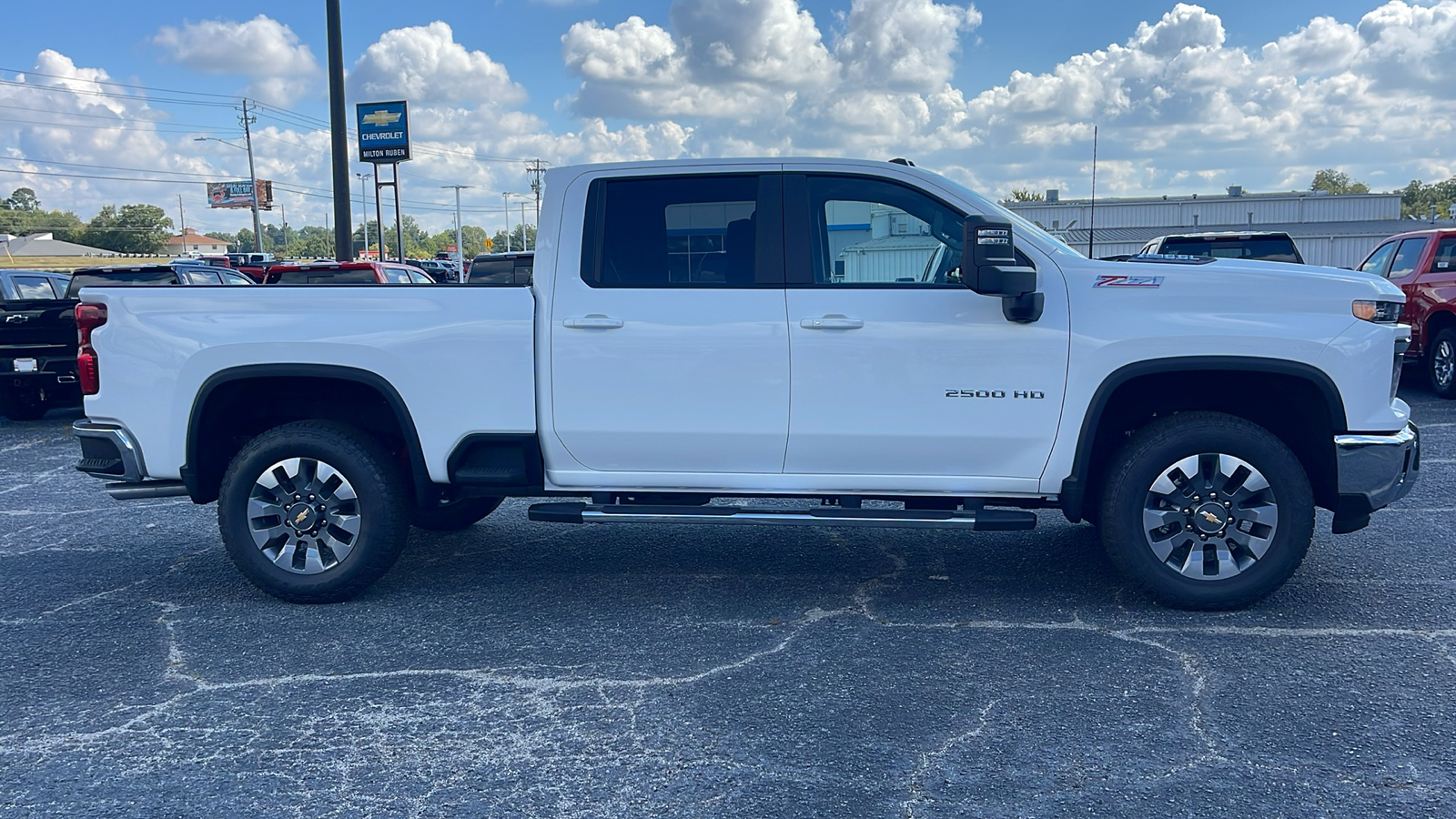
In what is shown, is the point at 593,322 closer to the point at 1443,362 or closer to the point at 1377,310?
the point at 1377,310

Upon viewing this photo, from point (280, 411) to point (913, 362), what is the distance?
3.12 meters

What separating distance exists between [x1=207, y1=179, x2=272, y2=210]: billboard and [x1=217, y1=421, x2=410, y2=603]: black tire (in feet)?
407

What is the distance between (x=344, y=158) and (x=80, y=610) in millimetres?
17004

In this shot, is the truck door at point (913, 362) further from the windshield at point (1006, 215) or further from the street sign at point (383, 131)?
the street sign at point (383, 131)

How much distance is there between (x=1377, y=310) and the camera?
4566 mm

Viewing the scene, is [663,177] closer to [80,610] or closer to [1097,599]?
[1097,599]

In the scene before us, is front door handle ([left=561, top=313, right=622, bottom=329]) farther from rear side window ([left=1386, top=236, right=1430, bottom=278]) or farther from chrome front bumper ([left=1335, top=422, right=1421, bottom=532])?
rear side window ([left=1386, top=236, right=1430, bottom=278])

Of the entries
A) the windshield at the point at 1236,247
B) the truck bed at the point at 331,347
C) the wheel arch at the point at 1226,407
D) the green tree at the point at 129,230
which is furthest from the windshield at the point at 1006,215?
the green tree at the point at 129,230

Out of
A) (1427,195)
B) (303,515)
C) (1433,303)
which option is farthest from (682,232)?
(1427,195)

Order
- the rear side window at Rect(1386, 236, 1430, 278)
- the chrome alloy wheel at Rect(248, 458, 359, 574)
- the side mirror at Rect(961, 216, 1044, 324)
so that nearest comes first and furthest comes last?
the side mirror at Rect(961, 216, 1044, 324) < the chrome alloy wheel at Rect(248, 458, 359, 574) < the rear side window at Rect(1386, 236, 1430, 278)

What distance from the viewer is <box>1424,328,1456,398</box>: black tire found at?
1144 centimetres

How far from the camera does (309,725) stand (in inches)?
147

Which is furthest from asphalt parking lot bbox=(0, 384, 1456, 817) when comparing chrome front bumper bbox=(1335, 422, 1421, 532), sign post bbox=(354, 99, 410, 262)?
sign post bbox=(354, 99, 410, 262)

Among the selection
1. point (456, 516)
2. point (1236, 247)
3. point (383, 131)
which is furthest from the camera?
point (383, 131)
